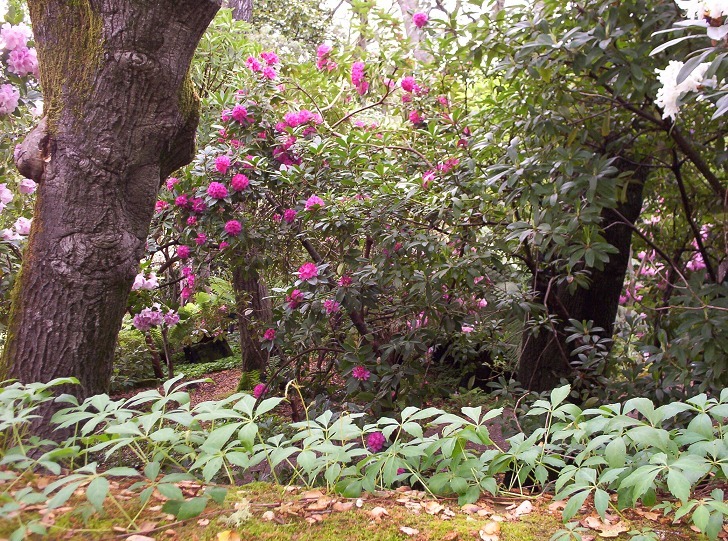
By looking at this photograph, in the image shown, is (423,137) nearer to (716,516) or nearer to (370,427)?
(370,427)

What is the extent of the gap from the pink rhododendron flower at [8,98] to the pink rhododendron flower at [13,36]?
8.1 inches

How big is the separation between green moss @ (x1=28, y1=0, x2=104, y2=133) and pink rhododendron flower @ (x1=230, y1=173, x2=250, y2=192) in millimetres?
1198

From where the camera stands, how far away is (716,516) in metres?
1.28

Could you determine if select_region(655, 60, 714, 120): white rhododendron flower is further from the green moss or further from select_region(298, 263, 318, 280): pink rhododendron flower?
the green moss

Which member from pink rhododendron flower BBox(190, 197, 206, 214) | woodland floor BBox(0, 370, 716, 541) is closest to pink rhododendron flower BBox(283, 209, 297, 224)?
pink rhododendron flower BBox(190, 197, 206, 214)

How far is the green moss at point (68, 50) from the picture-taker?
2.46 meters

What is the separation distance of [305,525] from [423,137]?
9.88 ft

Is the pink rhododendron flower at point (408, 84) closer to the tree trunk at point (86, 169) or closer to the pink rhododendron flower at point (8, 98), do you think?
the tree trunk at point (86, 169)

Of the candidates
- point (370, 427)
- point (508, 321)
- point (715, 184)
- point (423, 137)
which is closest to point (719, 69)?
point (370, 427)

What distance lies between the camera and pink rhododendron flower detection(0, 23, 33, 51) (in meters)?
2.94

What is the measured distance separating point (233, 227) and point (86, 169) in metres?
1.21

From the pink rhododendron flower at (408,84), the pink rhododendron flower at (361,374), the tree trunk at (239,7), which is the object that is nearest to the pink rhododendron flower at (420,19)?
the pink rhododendron flower at (408,84)

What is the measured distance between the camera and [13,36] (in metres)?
2.97

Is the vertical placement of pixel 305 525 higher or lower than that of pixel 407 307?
lower
